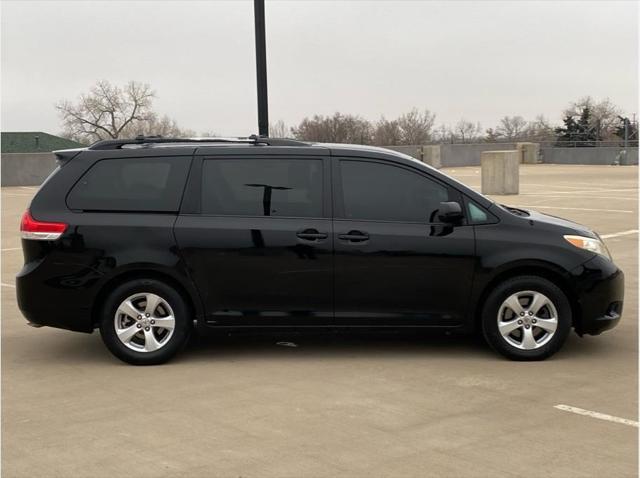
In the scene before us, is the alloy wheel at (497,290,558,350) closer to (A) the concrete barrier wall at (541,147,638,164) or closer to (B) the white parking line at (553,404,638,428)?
(B) the white parking line at (553,404,638,428)

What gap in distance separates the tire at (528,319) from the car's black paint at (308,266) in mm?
127

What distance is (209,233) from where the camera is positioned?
689 cm

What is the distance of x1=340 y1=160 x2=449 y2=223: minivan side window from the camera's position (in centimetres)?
698

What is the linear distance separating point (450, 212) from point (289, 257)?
129 cm

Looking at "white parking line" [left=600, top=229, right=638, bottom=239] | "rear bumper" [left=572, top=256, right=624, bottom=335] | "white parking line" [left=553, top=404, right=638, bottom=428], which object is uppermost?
"rear bumper" [left=572, top=256, right=624, bottom=335]

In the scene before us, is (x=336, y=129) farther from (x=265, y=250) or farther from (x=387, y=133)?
(x=265, y=250)

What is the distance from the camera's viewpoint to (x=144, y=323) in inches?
271

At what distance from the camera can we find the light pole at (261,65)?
10523mm

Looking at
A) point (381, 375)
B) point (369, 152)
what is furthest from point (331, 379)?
point (369, 152)

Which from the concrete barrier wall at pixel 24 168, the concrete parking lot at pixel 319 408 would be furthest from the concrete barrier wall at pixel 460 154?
the concrete parking lot at pixel 319 408

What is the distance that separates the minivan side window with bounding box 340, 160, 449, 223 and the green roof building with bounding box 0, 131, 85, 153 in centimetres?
5273

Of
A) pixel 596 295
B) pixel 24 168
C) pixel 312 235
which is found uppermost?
pixel 24 168

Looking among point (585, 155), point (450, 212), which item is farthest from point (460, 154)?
point (450, 212)

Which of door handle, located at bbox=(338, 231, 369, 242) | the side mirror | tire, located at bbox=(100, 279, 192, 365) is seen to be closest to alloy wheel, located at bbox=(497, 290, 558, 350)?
the side mirror
